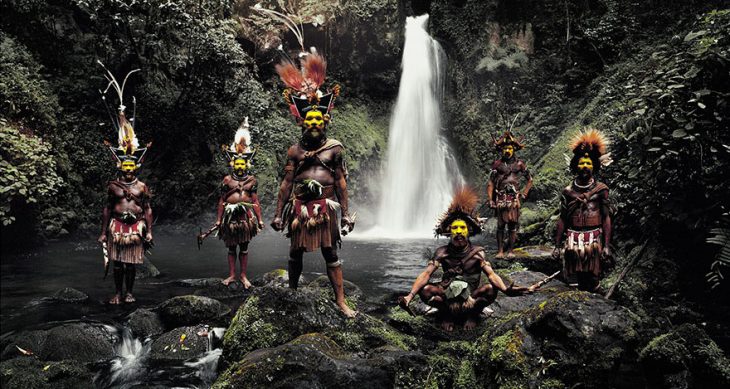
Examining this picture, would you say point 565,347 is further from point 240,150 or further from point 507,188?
point 240,150

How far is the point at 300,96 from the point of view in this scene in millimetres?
5477

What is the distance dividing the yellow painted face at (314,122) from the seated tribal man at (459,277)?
1.78m

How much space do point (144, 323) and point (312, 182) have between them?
3.28 m

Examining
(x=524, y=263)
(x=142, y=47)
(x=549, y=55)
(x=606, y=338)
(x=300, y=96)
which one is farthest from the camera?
(x=549, y=55)

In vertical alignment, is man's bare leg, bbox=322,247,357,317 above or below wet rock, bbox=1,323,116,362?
above

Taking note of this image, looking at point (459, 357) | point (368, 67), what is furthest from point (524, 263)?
point (368, 67)

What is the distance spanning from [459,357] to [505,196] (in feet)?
16.1

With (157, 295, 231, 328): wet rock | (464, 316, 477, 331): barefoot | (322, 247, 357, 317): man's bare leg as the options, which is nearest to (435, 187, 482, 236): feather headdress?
(464, 316, 477, 331): barefoot

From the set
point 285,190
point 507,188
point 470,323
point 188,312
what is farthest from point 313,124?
point 507,188

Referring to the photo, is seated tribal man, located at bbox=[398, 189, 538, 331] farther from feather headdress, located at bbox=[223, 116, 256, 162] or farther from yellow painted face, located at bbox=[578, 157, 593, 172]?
feather headdress, located at bbox=[223, 116, 256, 162]

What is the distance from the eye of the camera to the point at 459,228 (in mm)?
5520

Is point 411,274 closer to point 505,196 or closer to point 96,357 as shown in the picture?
point 505,196

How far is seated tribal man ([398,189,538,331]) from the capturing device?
5.44 m

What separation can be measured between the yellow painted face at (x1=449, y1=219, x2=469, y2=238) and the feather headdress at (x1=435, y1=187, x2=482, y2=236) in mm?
110
